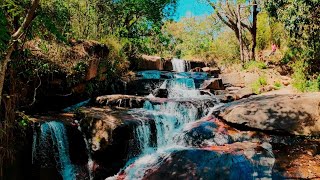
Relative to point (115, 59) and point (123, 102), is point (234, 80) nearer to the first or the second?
A: point (115, 59)

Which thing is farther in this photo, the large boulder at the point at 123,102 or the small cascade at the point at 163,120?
the large boulder at the point at 123,102

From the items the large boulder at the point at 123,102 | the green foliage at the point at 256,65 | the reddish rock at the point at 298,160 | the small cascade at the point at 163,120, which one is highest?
the green foliage at the point at 256,65

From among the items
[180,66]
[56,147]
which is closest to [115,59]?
[56,147]

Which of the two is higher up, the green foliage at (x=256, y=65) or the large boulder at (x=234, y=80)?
the green foliage at (x=256, y=65)

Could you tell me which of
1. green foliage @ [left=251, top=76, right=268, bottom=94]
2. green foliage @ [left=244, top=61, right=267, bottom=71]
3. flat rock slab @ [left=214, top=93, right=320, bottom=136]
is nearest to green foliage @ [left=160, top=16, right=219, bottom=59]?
green foliage @ [left=244, top=61, right=267, bottom=71]

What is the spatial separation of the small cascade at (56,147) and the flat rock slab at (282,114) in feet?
13.3

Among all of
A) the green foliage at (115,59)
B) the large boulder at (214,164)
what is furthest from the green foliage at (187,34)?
the large boulder at (214,164)

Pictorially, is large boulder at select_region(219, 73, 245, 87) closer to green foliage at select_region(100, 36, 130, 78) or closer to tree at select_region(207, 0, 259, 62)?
tree at select_region(207, 0, 259, 62)

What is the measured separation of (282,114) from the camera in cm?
795

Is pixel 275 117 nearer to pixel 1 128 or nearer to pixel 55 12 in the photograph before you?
pixel 1 128

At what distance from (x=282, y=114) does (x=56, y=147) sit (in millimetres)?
5411

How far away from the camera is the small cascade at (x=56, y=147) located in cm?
716

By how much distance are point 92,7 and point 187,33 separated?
79.3 feet

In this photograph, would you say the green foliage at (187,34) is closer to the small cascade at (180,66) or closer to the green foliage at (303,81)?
the small cascade at (180,66)
